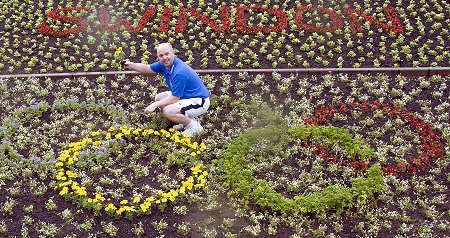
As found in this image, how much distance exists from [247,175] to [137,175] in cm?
160

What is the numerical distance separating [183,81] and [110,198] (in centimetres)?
204

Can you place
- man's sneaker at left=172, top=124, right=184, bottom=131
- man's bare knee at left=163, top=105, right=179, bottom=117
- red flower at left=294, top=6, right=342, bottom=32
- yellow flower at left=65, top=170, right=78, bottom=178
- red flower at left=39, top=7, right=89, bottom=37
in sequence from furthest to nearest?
red flower at left=39, top=7, right=89, bottom=37 → red flower at left=294, top=6, right=342, bottom=32 → man's sneaker at left=172, top=124, right=184, bottom=131 → man's bare knee at left=163, top=105, right=179, bottom=117 → yellow flower at left=65, top=170, right=78, bottom=178

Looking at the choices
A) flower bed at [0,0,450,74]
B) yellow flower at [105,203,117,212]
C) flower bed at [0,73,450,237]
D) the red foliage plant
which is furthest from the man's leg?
the red foliage plant

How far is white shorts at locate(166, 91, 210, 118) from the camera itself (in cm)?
917

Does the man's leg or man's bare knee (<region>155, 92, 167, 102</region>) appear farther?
man's bare knee (<region>155, 92, 167, 102</region>)

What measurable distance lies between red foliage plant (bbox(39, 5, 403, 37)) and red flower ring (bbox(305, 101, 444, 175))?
2.66m

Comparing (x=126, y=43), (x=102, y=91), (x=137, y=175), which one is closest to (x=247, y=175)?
(x=137, y=175)

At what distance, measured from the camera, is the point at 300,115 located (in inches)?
387

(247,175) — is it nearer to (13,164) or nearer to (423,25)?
(13,164)

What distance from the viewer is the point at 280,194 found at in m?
8.38

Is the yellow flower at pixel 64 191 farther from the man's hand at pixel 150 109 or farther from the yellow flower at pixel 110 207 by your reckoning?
the man's hand at pixel 150 109

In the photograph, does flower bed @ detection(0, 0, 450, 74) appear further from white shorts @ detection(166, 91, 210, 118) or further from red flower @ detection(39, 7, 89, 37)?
white shorts @ detection(166, 91, 210, 118)

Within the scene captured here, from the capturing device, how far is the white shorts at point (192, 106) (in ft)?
30.1

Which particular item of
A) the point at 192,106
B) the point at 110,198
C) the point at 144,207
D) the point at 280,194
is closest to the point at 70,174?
the point at 110,198
